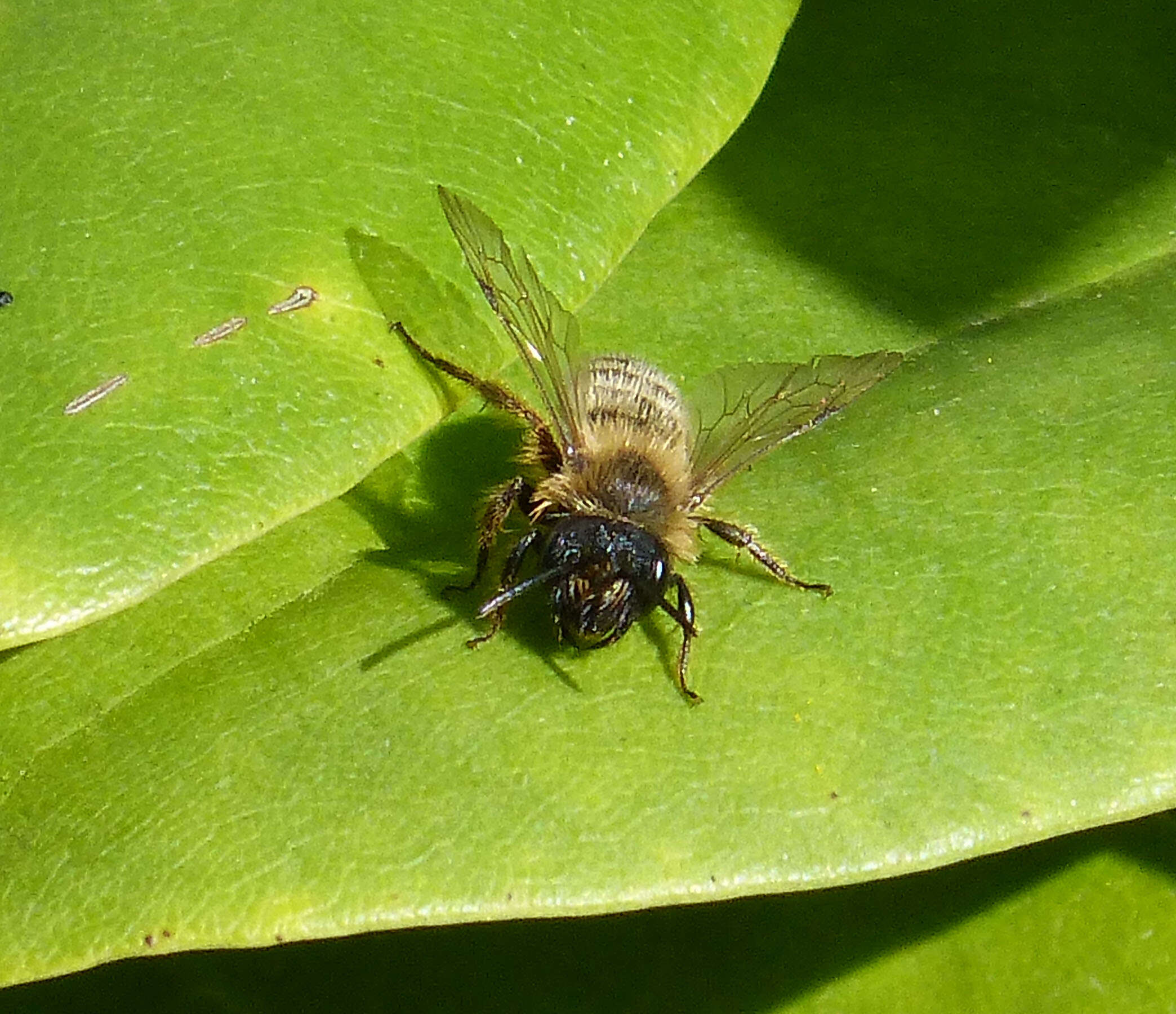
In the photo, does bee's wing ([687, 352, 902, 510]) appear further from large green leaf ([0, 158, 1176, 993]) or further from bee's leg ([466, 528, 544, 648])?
bee's leg ([466, 528, 544, 648])

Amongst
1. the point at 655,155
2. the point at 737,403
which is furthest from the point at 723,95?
the point at 737,403

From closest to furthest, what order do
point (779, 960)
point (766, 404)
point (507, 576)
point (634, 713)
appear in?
point (634, 713) < point (507, 576) < point (766, 404) < point (779, 960)

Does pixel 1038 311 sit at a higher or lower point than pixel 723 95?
lower

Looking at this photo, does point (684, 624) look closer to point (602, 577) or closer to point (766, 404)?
point (602, 577)

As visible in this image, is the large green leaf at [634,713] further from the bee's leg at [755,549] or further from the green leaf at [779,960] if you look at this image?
the green leaf at [779,960]

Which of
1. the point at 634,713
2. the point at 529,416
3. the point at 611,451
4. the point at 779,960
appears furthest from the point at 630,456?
the point at 779,960

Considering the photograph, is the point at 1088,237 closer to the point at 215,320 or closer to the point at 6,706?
the point at 215,320
